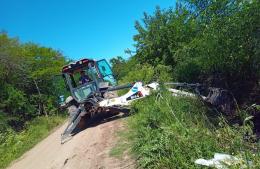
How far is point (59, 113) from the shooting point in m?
28.7

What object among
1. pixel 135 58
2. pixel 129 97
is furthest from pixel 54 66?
pixel 129 97

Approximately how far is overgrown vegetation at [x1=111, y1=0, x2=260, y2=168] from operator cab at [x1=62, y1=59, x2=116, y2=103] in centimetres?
189

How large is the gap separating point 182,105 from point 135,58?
51.4 ft

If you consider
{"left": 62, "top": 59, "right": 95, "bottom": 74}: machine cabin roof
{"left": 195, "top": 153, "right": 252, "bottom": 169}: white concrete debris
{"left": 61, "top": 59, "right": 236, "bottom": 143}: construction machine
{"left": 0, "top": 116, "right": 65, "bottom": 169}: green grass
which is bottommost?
{"left": 195, "top": 153, "right": 252, "bottom": 169}: white concrete debris

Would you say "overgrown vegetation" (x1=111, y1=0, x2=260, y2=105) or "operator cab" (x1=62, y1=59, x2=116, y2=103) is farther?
"operator cab" (x1=62, y1=59, x2=116, y2=103)

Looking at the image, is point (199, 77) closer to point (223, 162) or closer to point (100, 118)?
point (100, 118)

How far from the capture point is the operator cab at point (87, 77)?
1465cm

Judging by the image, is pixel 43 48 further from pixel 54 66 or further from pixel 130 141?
pixel 130 141

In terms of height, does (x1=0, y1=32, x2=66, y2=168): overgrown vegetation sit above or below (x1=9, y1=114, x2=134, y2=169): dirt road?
above

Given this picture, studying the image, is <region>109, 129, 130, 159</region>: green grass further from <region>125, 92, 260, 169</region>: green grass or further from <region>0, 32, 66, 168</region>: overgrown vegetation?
<region>0, 32, 66, 168</region>: overgrown vegetation

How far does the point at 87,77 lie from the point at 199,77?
5.76 meters

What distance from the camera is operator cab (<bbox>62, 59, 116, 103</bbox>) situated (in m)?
14.6

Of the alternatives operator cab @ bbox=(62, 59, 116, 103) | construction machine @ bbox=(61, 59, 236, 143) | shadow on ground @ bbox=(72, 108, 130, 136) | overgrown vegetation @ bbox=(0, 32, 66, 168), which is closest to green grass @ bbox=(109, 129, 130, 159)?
construction machine @ bbox=(61, 59, 236, 143)

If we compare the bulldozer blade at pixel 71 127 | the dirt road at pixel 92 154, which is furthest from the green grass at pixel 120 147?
the bulldozer blade at pixel 71 127
